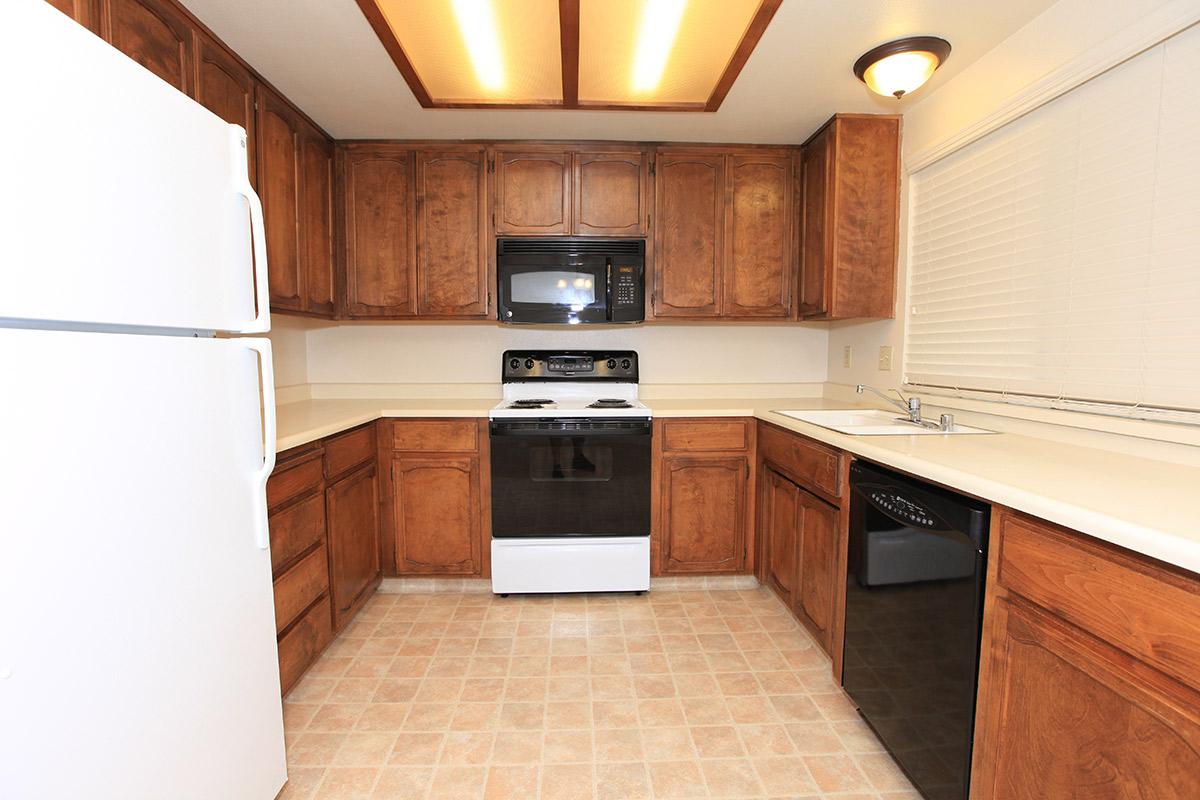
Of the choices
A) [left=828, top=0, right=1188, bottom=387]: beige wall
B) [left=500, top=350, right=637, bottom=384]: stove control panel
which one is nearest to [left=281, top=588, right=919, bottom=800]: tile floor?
[left=500, top=350, right=637, bottom=384]: stove control panel

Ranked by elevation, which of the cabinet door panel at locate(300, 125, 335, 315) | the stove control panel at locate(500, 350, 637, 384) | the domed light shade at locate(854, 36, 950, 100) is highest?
the domed light shade at locate(854, 36, 950, 100)

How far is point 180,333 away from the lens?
110 centimetres

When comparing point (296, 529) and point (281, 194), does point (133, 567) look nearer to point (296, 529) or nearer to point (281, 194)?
point (296, 529)

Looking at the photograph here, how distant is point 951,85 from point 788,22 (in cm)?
84

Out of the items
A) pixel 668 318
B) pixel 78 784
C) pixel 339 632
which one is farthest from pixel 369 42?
pixel 339 632

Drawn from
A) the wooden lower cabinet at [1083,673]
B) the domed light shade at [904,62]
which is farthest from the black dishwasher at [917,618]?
the domed light shade at [904,62]

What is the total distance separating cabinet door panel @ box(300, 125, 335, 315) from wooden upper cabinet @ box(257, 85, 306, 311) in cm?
4

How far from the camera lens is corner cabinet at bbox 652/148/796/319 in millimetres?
2818

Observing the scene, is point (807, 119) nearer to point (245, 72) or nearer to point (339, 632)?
point (245, 72)

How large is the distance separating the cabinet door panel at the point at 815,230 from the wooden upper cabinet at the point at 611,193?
2.68 feet

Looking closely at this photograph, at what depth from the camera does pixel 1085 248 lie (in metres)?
1.56

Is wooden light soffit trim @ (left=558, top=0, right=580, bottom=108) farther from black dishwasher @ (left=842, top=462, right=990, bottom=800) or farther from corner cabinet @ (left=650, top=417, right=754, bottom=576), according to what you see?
black dishwasher @ (left=842, top=462, right=990, bottom=800)

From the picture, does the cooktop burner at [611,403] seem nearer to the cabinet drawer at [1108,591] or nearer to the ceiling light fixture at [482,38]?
the ceiling light fixture at [482,38]

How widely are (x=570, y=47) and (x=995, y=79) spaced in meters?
1.47
